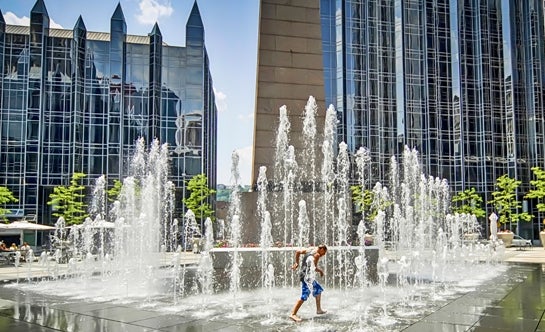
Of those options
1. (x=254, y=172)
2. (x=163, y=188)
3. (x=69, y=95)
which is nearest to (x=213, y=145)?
(x=163, y=188)

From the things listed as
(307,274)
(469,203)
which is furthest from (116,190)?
(307,274)

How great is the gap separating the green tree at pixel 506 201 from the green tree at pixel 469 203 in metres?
1.01

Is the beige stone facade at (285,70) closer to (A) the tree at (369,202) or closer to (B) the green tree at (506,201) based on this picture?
(A) the tree at (369,202)

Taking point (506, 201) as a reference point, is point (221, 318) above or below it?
below

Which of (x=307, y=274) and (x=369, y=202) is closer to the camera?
(x=307, y=274)

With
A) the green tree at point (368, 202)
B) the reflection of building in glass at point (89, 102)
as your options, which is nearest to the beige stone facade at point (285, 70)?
the green tree at point (368, 202)

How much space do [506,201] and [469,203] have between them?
2695mm

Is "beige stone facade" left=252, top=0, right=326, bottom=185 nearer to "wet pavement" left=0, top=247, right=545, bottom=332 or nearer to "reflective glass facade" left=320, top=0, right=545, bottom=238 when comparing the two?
"wet pavement" left=0, top=247, right=545, bottom=332

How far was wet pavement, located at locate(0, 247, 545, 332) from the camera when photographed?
6297mm

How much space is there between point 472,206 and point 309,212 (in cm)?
2887

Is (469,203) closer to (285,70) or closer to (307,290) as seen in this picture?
(285,70)

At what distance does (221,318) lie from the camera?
701cm

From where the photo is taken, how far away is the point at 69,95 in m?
35.7

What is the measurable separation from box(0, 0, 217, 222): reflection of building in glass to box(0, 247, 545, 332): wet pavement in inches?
1084
